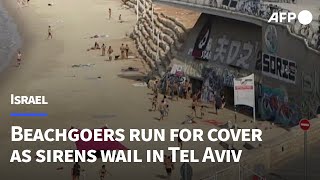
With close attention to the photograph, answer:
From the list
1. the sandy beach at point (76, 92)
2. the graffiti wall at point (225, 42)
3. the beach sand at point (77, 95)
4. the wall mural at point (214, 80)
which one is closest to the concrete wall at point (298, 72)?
the graffiti wall at point (225, 42)

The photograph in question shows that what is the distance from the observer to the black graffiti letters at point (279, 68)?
27.7m

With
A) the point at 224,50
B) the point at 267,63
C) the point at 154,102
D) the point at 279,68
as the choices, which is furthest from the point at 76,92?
the point at 279,68

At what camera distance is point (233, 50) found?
32969 millimetres

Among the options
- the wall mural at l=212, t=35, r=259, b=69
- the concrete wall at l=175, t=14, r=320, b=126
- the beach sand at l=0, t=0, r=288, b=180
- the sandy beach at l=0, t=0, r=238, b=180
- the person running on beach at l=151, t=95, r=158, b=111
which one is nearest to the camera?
the beach sand at l=0, t=0, r=288, b=180

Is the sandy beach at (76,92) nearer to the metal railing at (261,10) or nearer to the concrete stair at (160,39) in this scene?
the concrete stair at (160,39)

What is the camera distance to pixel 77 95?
37781 millimetres

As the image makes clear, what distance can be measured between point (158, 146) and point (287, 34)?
691 centimetres

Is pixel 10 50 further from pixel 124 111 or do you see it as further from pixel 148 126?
pixel 148 126

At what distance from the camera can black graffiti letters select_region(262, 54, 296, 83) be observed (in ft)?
90.8

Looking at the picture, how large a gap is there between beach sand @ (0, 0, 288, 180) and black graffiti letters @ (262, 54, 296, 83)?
2.45 metres

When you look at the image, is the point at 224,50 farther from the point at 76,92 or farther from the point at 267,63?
the point at 76,92

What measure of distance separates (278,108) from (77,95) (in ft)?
43.3

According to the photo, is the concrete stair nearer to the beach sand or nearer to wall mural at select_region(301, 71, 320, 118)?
the beach sand

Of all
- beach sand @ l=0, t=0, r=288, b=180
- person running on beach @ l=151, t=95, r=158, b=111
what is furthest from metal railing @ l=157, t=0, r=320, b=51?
person running on beach @ l=151, t=95, r=158, b=111
